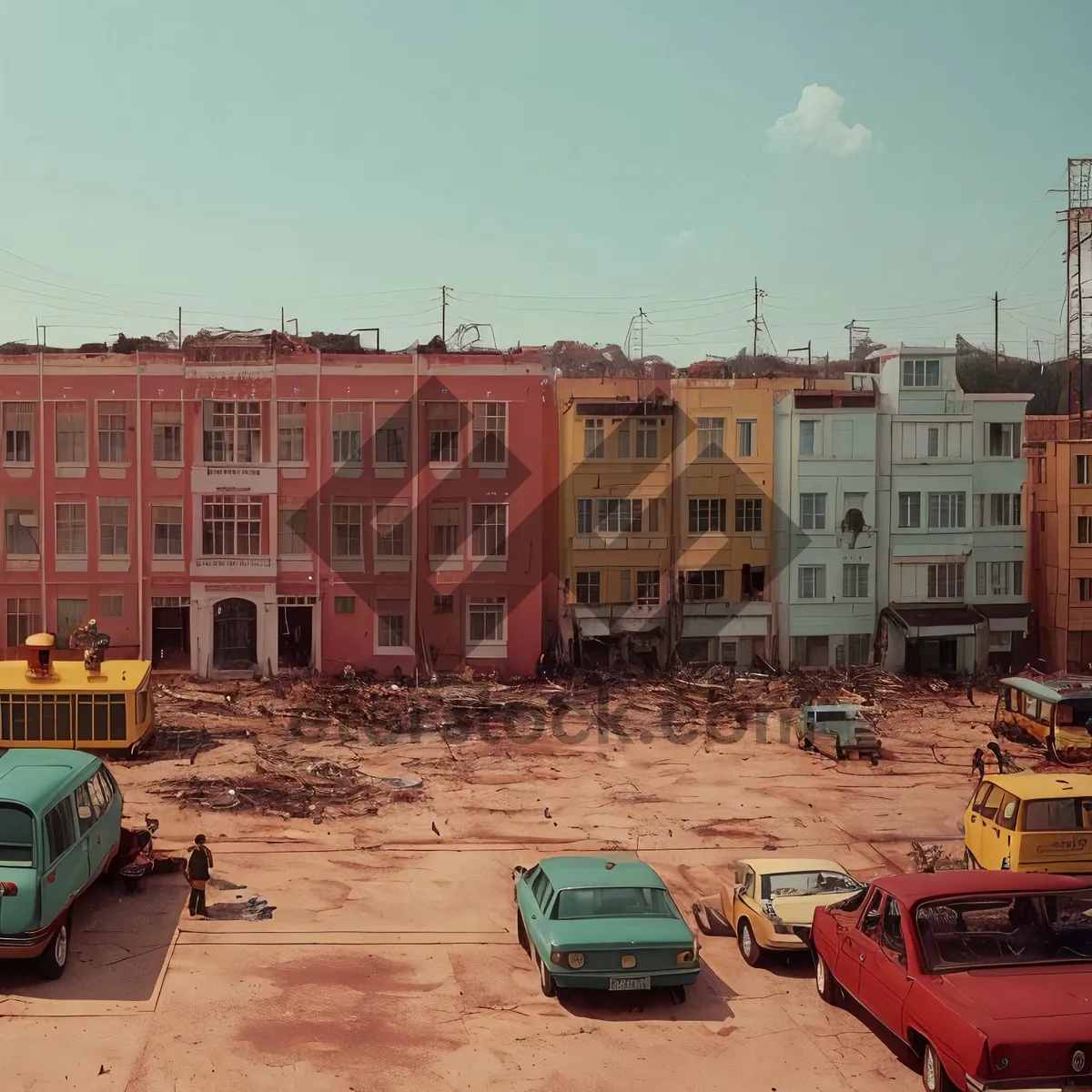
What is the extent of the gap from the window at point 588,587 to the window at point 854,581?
892 cm

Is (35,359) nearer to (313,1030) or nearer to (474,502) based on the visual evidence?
(474,502)

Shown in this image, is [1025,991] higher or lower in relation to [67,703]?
lower

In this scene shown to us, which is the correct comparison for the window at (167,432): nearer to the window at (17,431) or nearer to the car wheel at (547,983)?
the window at (17,431)

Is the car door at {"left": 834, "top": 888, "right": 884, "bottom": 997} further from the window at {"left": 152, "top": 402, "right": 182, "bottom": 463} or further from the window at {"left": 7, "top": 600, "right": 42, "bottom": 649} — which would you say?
the window at {"left": 7, "top": 600, "right": 42, "bottom": 649}

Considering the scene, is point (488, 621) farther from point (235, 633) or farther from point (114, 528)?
point (114, 528)

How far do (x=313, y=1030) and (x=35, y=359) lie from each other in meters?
31.0

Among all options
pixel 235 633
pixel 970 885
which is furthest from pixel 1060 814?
pixel 235 633

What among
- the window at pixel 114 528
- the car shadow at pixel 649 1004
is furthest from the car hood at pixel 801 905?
the window at pixel 114 528

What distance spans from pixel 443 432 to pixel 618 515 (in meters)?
6.84

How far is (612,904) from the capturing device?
43.8 feet

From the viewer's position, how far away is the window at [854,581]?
1639 inches

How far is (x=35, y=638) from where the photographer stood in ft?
79.6

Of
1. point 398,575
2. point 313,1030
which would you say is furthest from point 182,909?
point 398,575

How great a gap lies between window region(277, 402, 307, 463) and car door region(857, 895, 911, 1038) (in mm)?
29618
